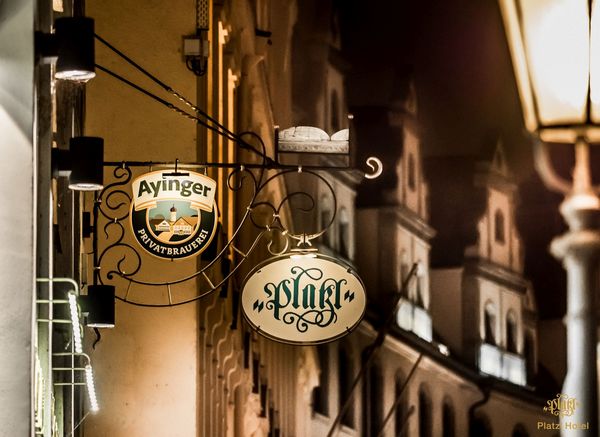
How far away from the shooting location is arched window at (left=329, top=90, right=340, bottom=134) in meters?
32.3

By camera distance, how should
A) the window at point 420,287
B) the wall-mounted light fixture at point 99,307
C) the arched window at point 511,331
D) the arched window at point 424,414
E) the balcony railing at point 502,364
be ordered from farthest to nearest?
the window at point 420,287 < the arched window at point 511,331 < the arched window at point 424,414 < the balcony railing at point 502,364 < the wall-mounted light fixture at point 99,307

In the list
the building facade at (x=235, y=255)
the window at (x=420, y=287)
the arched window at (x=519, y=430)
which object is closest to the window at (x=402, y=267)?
the building facade at (x=235, y=255)

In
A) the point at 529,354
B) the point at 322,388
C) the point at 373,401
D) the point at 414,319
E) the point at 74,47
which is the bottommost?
the point at 373,401

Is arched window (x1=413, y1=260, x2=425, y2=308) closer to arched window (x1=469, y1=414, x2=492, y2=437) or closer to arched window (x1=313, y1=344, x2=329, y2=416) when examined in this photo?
arched window (x1=469, y1=414, x2=492, y2=437)

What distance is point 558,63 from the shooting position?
1.86m

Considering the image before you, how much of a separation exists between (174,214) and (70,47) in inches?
136

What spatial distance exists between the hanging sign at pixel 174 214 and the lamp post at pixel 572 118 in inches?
292

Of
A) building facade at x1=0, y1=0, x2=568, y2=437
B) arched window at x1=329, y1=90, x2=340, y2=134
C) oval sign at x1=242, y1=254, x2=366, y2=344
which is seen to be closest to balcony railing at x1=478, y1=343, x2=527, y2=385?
building facade at x1=0, y1=0, x2=568, y2=437

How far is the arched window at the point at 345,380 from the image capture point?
33.0 m

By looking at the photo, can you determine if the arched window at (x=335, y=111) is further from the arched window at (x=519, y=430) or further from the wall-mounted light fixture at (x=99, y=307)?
the wall-mounted light fixture at (x=99, y=307)

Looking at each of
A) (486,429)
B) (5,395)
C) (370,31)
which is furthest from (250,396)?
(486,429)

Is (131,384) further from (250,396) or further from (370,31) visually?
(370,31)

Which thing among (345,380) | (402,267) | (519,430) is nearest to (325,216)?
(402,267)

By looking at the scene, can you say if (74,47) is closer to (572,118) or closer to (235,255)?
(572,118)
